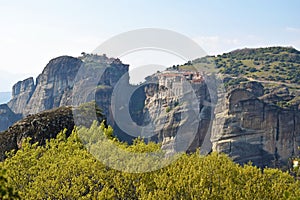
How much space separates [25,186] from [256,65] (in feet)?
402

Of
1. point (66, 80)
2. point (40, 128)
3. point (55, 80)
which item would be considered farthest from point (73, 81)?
point (40, 128)

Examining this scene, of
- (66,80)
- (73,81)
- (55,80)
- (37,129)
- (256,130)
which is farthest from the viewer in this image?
(55,80)

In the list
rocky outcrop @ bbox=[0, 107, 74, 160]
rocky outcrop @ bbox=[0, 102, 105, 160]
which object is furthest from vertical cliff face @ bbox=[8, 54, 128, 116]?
rocky outcrop @ bbox=[0, 107, 74, 160]

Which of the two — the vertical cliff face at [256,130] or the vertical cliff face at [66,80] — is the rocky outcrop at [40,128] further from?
the vertical cliff face at [66,80]

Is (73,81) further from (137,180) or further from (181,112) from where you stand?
(137,180)

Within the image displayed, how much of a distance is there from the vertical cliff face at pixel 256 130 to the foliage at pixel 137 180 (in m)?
62.5

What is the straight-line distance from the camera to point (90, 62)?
536ft

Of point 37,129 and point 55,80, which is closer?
point 37,129

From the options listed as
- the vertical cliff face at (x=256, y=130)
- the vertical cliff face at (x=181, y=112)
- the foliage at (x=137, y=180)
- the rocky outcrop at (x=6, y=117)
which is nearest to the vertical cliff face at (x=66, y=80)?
the rocky outcrop at (x=6, y=117)

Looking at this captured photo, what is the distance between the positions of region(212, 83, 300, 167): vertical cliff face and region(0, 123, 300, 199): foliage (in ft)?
205

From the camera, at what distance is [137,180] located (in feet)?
94.1

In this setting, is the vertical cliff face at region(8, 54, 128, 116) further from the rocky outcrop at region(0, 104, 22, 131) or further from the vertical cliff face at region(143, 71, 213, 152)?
the vertical cliff face at region(143, 71, 213, 152)

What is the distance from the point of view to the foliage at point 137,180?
27.0m

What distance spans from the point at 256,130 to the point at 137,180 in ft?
232
